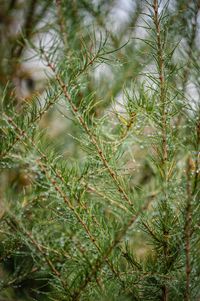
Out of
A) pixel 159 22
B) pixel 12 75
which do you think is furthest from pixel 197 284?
pixel 12 75

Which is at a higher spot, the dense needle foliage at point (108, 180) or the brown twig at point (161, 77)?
the brown twig at point (161, 77)

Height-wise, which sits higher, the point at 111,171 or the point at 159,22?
the point at 159,22

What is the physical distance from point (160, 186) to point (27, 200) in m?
0.33

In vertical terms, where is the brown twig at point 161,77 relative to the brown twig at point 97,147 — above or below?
above

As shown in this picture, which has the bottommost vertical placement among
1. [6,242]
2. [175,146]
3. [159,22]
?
[6,242]

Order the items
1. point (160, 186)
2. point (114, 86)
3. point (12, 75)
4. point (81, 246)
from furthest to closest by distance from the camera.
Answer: point (12, 75), point (114, 86), point (81, 246), point (160, 186)

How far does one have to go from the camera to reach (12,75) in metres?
1.28

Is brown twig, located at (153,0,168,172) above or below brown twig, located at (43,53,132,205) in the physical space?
above

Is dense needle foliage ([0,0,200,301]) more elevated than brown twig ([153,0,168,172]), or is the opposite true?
brown twig ([153,0,168,172])

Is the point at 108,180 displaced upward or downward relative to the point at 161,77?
downward

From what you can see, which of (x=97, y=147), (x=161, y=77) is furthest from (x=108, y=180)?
(x=161, y=77)

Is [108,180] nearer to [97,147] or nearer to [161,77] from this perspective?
[97,147]

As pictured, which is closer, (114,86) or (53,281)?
(53,281)

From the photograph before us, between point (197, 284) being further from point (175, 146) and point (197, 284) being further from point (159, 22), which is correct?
point (159, 22)
